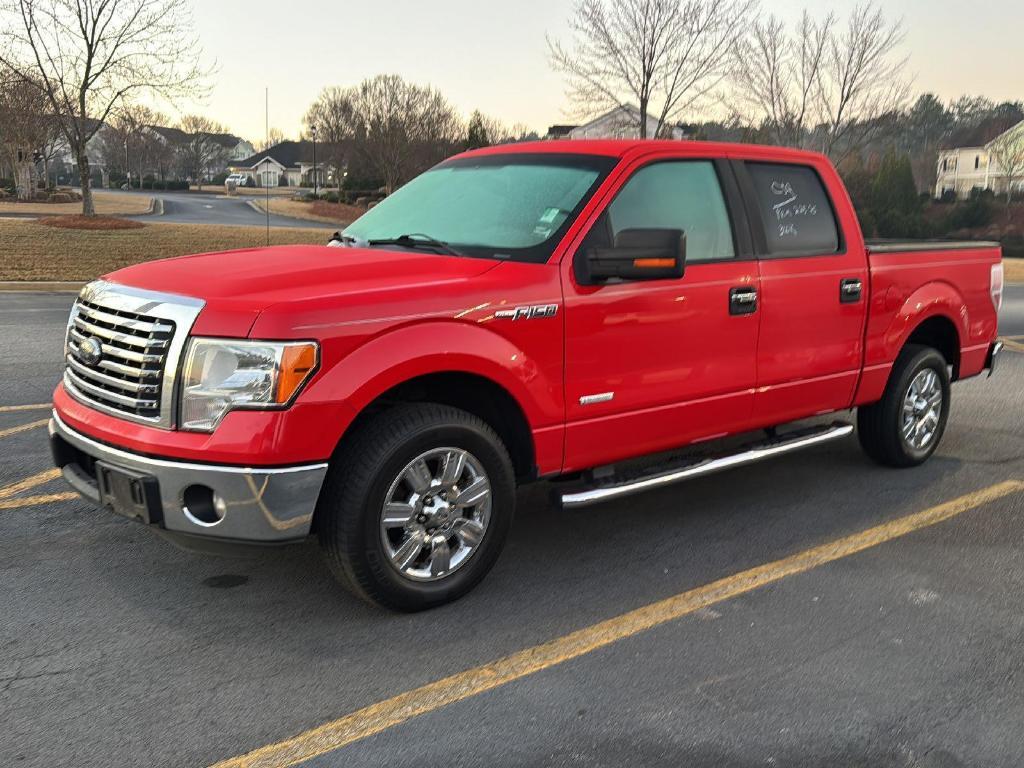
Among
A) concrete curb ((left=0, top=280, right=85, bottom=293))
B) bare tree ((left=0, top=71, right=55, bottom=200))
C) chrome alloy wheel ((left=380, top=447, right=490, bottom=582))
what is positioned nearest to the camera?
chrome alloy wheel ((left=380, top=447, right=490, bottom=582))

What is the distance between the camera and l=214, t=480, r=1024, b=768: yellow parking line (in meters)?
2.84

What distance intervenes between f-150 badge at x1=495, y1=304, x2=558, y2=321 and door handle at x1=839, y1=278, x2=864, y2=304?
205 cm

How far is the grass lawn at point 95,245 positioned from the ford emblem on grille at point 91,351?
44.7 ft

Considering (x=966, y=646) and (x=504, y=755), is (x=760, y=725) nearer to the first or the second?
(x=504, y=755)

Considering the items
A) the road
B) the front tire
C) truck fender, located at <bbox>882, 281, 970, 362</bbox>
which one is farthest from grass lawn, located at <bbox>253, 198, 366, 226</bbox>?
the front tire

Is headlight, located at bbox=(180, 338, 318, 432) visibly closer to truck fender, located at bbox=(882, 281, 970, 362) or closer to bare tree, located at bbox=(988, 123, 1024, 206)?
truck fender, located at bbox=(882, 281, 970, 362)

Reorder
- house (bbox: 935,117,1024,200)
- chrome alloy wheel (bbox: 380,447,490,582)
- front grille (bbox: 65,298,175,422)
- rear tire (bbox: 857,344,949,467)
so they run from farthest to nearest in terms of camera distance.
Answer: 1. house (bbox: 935,117,1024,200)
2. rear tire (bbox: 857,344,949,467)
3. chrome alloy wheel (bbox: 380,447,490,582)
4. front grille (bbox: 65,298,175,422)

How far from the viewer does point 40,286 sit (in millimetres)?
15086

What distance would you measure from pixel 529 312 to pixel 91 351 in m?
1.72

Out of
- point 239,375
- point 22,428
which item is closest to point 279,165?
point 22,428

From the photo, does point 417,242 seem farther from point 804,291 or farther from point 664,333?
point 804,291

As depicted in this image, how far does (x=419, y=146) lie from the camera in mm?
46781

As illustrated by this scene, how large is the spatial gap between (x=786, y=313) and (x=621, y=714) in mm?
2541

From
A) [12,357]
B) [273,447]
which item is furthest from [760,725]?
[12,357]
